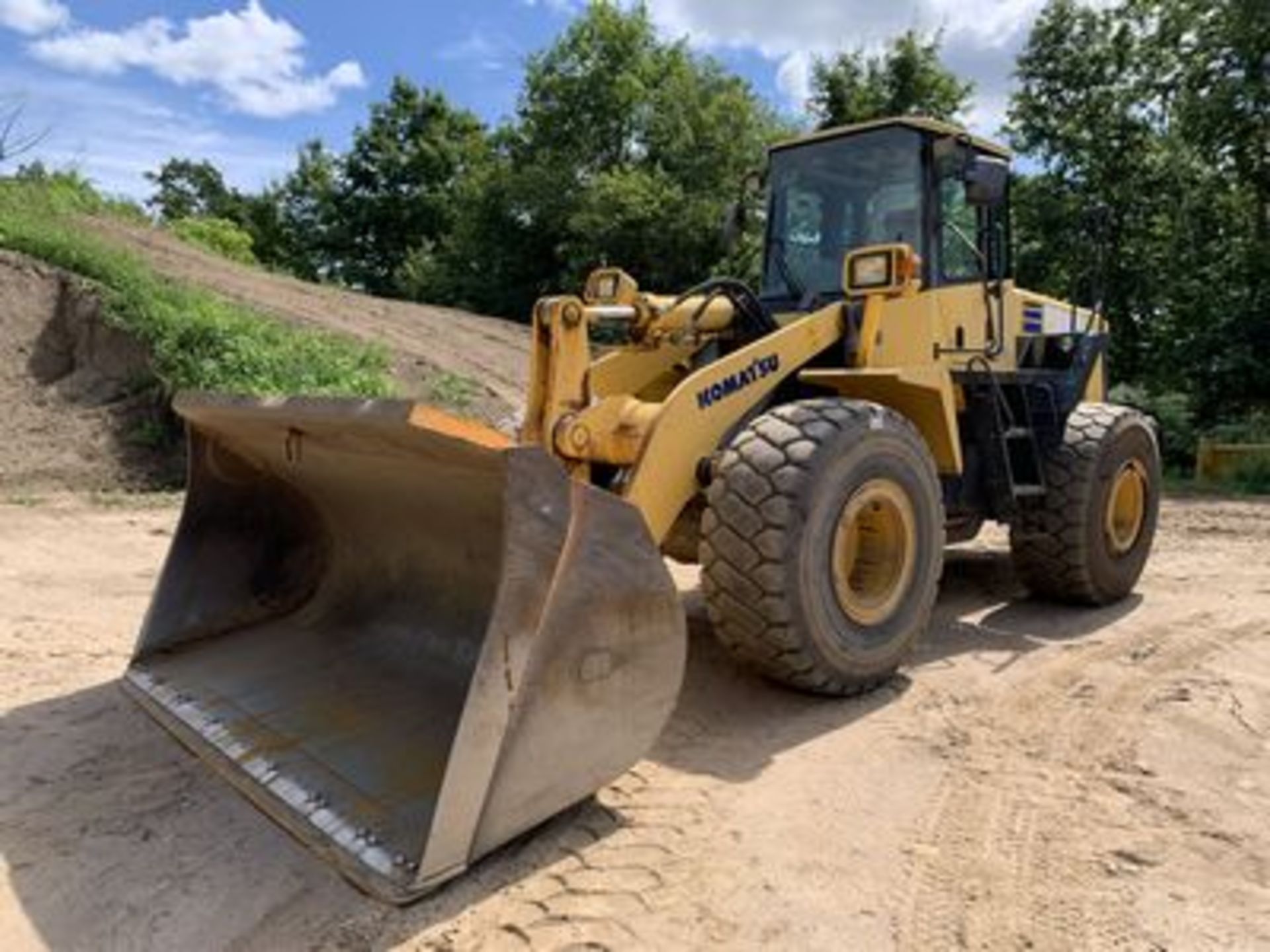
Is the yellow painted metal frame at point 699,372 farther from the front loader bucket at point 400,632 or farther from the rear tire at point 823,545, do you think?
A: the front loader bucket at point 400,632

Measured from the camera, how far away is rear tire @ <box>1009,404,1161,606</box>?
6000 millimetres

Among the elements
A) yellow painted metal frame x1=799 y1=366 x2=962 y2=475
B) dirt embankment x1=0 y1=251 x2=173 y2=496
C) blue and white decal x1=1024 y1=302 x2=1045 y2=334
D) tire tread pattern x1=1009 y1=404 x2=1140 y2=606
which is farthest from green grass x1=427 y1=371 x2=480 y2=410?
yellow painted metal frame x1=799 y1=366 x2=962 y2=475

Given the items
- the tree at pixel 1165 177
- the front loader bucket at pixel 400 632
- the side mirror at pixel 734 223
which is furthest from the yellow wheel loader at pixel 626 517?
the tree at pixel 1165 177

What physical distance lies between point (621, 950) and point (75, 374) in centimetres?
1052

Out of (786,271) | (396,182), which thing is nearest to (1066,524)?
(786,271)

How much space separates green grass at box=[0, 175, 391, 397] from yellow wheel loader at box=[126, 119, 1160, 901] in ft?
19.1

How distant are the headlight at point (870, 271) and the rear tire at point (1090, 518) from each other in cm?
170

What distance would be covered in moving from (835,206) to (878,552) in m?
2.04

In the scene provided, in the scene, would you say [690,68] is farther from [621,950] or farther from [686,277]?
[621,950]

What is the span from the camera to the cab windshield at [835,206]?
5621mm

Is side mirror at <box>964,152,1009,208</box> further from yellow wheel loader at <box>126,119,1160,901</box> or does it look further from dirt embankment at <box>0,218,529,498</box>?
dirt embankment at <box>0,218,529,498</box>

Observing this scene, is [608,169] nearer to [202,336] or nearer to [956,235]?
[202,336]

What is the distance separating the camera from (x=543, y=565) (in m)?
3.07

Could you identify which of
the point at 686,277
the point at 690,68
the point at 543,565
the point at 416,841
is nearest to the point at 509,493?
the point at 543,565
